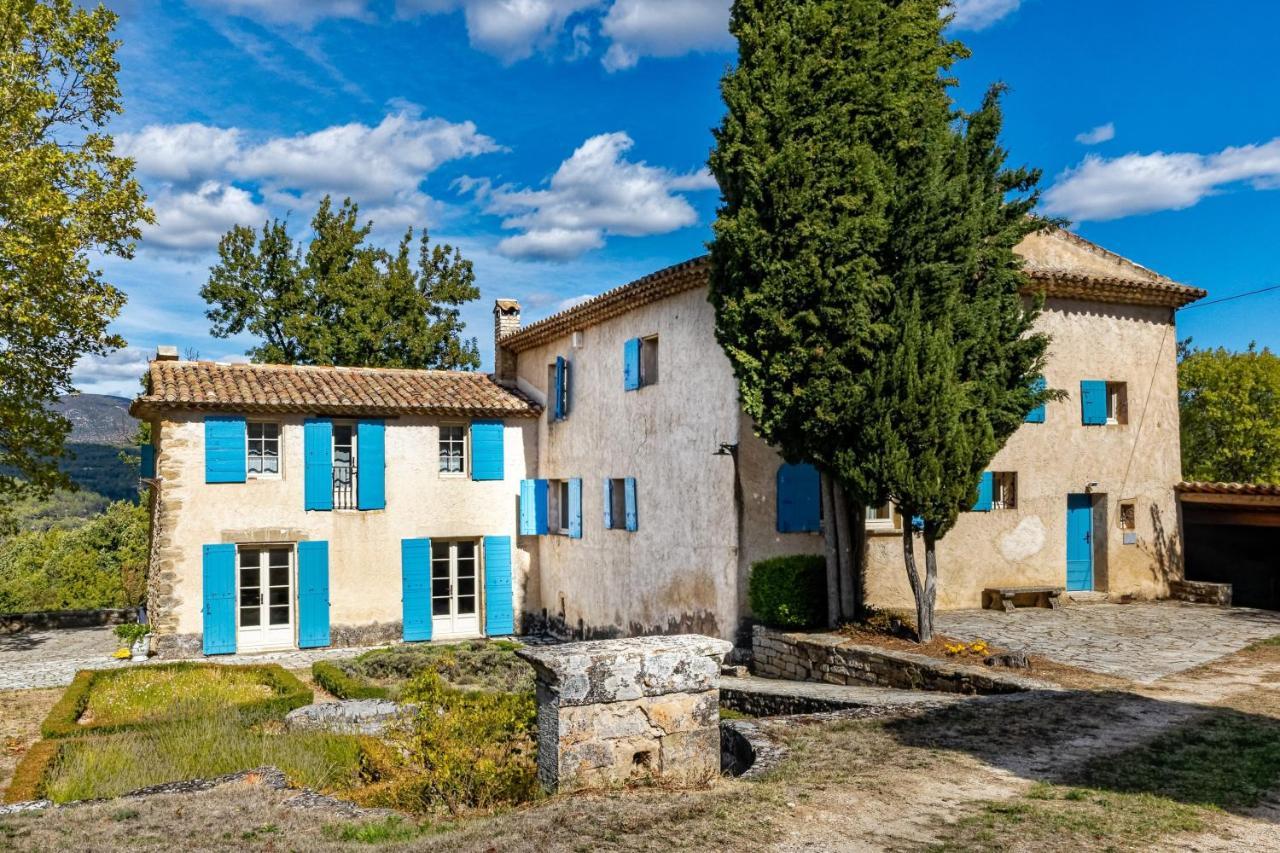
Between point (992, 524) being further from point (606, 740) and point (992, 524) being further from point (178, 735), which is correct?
point (178, 735)

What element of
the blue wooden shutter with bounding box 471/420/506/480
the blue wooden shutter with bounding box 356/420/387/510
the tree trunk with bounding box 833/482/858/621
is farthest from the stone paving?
the blue wooden shutter with bounding box 356/420/387/510

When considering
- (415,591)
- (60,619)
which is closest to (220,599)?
(415,591)

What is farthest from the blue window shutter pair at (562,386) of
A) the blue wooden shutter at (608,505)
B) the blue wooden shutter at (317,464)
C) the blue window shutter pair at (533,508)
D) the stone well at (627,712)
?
the stone well at (627,712)

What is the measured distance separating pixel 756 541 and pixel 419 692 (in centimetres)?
708

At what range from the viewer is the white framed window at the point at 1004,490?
15078 millimetres

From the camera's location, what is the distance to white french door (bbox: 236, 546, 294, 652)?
16406 mm

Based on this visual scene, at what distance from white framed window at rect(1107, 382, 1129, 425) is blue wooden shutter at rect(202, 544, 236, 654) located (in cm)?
1543

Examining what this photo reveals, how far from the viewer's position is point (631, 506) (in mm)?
15633

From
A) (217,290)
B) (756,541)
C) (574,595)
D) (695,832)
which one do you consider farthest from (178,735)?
(217,290)

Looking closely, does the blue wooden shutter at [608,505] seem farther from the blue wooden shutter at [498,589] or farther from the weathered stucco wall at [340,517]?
the weathered stucco wall at [340,517]

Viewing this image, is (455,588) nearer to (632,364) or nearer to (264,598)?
(264,598)

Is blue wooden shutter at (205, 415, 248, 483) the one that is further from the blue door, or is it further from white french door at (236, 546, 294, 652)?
the blue door

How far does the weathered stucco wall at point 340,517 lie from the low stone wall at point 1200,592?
38.9 ft

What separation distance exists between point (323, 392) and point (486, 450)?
3.24 metres
